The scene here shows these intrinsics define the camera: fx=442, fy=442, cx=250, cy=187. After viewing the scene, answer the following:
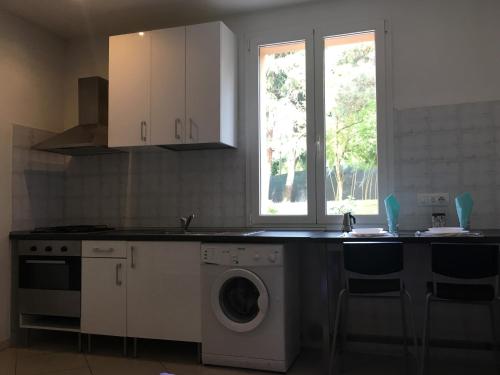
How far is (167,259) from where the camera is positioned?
2.99 m

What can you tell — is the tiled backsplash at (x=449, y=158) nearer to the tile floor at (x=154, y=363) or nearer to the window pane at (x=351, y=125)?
the window pane at (x=351, y=125)

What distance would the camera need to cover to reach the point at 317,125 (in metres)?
3.34

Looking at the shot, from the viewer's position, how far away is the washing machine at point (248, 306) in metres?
2.71

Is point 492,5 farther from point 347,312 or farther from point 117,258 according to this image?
point 117,258

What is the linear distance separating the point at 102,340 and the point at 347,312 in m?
1.90

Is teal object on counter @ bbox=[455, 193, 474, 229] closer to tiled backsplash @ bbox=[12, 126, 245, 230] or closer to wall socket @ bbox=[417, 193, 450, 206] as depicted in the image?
wall socket @ bbox=[417, 193, 450, 206]

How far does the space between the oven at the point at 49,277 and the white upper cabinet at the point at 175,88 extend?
90 cm

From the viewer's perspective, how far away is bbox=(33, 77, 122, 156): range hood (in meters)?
3.51

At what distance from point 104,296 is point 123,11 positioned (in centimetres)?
219

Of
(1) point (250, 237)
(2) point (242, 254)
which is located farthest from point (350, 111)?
(2) point (242, 254)

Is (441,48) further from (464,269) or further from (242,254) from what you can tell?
(242,254)

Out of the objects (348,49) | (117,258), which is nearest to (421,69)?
(348,49)

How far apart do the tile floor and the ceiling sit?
2.58 metres

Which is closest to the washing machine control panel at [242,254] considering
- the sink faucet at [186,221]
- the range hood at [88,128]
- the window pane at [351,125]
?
the sink faucet at [186,221]
